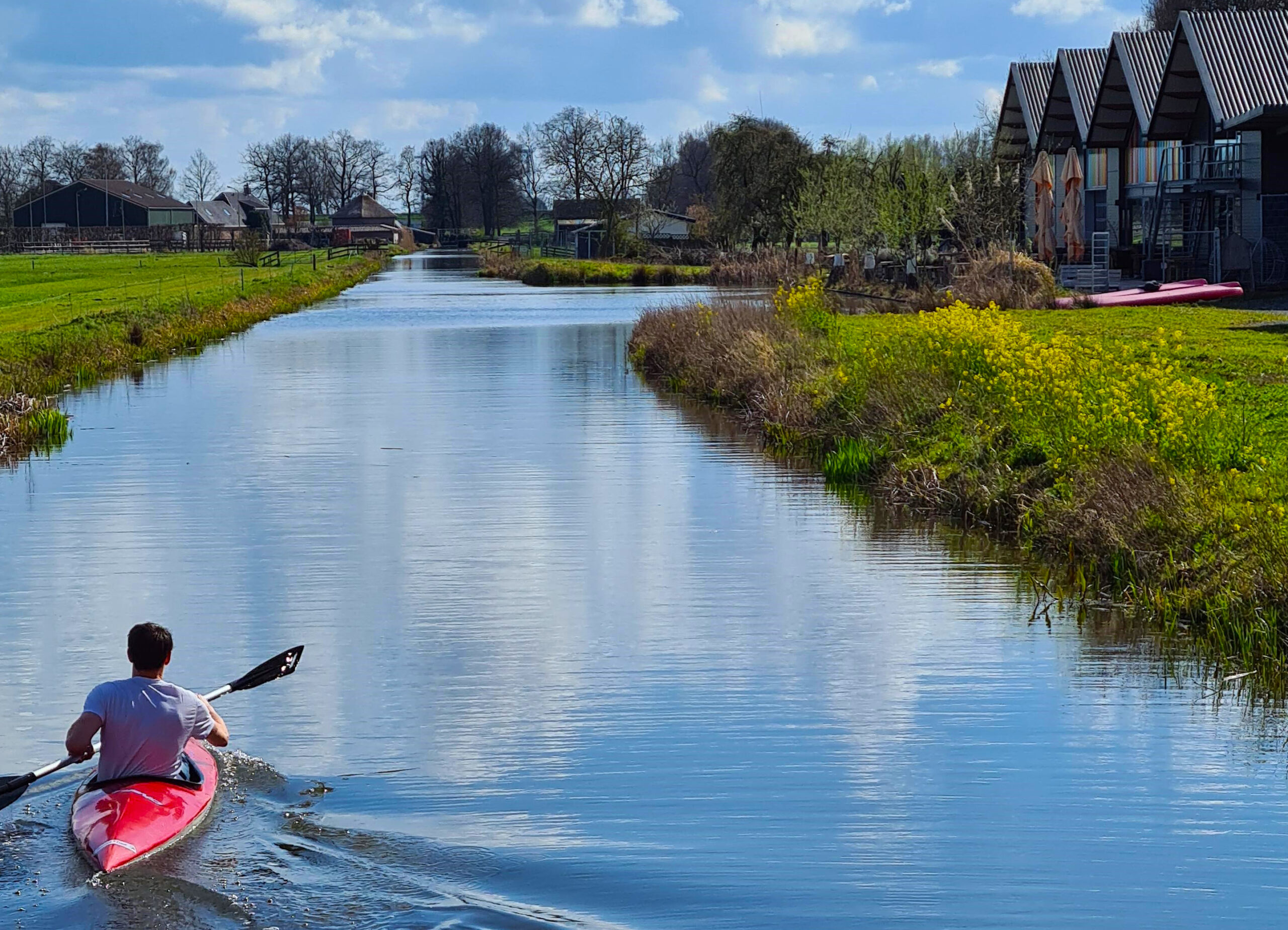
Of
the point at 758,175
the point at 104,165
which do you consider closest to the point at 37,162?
the point at 104,165

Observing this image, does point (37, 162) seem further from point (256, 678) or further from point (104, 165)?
point (256, 678)

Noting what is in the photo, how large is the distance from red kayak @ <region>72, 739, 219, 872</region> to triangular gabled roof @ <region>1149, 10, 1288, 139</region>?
39121mm

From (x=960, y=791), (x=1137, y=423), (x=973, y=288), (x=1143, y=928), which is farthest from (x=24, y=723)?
(x=973, y=288)

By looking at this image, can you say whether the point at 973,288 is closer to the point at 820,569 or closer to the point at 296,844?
the point at 820,569

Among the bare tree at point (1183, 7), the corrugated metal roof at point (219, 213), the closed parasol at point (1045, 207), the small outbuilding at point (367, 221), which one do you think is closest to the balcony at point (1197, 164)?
the closed parasol at point (1045, 207)

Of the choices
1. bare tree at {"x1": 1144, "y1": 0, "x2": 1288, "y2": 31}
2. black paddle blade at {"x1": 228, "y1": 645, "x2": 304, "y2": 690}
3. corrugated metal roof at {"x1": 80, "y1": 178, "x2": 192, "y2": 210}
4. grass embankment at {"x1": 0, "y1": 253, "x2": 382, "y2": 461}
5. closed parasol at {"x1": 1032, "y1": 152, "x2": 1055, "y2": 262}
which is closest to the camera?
black paddle blade at {"x1": 228, "y1": 645, "x2": 304, "y2": 690}

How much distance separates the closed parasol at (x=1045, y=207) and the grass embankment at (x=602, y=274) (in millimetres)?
23261

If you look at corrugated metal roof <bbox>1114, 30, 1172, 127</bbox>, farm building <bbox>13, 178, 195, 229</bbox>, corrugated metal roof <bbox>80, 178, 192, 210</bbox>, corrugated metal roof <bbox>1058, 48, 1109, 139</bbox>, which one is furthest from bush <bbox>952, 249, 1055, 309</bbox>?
corrugated metal roof <bbox>80, 178, 192, 210</bbox>

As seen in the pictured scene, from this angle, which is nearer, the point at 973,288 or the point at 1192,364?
the point at 1192,364

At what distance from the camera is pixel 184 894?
784 cm

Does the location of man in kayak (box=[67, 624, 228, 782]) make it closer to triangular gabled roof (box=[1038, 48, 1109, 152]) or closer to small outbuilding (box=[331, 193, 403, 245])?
triangular gabled roof (box=[1038, 48, 1109, 152])

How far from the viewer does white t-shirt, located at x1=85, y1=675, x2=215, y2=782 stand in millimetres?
8547

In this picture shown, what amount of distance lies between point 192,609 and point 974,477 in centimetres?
773

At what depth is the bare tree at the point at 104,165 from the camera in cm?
17225
